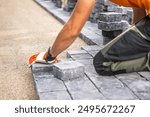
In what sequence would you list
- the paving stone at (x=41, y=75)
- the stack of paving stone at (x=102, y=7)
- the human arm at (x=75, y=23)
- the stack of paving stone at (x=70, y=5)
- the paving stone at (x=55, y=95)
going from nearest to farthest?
1. the paving stone at (x=55, y=95)
2. the human arm at (x=75, y=23)
3. the paving stone at (x=41, y=75)
4. the stack of paving stone at (x=102, y=7)
5. the stack of paving stone at (x=70, y=5)

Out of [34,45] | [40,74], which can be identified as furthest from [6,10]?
[40,74]

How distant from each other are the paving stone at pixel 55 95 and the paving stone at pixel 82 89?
0.06m

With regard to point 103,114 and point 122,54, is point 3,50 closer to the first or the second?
point 122,54

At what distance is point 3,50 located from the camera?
5438 millimetres

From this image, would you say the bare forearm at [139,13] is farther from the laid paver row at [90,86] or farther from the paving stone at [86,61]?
the laid paver row at [90,86]

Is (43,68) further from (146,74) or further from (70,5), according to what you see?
(70,5)

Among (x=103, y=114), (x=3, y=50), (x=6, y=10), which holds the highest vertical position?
(x=103, y=114)

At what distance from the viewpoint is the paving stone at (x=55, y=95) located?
3.08 metres

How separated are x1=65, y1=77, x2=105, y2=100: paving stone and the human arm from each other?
0.38 m

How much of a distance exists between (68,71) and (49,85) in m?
0.24

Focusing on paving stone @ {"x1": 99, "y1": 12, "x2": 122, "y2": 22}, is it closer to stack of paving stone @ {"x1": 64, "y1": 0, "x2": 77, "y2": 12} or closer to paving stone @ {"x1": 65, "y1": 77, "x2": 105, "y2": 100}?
paving stone @ {"x1": 65, "y1": 77, "x2": 105, "y2": 100}

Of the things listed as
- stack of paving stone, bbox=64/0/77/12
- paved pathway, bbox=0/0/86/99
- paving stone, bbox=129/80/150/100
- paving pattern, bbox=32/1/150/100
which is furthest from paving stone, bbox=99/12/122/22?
stack of paving stone, bbox=64/0/77/12

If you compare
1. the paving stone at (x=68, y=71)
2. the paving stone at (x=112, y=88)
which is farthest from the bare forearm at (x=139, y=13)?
the paving stone at (x=68, y=71)

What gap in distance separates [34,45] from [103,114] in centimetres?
336
